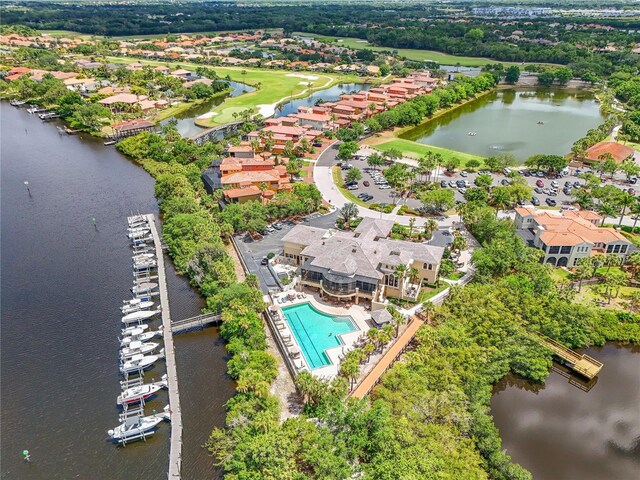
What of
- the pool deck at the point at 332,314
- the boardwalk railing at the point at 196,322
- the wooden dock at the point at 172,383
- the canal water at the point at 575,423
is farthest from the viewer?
the boardwalk railing at the point at 196,322

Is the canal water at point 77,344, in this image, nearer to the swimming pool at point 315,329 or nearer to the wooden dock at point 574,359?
the swimming pool at point 315,329

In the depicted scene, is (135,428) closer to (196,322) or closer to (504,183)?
(196,322)

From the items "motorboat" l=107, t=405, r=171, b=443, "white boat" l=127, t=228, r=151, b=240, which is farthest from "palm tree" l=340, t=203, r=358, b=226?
"motorboat" l=107, t=405, r=171, b=443

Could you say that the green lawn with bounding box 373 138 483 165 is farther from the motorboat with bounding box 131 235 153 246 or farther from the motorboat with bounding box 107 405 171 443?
the motorboat with bounding box 107 405 171 443

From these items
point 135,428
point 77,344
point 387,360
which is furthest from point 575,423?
point 77,344

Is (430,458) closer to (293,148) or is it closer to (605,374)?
(605,374)

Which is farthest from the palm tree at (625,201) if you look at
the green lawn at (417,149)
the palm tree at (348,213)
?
the palm tree at (348,213)
